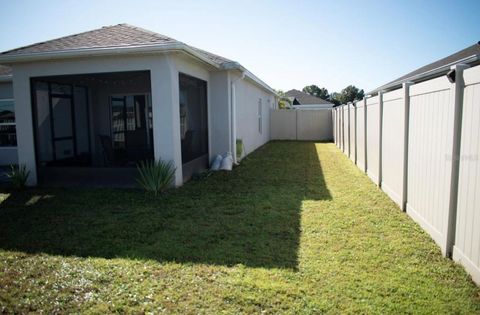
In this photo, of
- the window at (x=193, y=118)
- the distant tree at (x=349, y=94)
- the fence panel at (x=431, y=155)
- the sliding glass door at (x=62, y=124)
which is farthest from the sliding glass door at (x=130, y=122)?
the distant tree at (x=349, y=94)

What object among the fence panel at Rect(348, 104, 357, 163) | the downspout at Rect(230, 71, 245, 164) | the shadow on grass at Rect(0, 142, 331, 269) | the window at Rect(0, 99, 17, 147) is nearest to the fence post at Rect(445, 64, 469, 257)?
the shadow on grass at Rect(0, 142, 331, 269)

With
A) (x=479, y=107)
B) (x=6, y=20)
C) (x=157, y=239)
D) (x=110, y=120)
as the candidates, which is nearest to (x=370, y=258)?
(x=479, y=107)

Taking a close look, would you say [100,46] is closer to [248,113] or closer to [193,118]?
[193,118]

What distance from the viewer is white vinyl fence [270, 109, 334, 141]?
22.2m

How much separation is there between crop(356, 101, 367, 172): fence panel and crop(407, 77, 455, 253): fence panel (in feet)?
13.6

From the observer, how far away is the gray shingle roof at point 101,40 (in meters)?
7.50

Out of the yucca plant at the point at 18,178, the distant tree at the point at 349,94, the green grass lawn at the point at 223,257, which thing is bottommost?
the green grass lawn at the point at 223,257

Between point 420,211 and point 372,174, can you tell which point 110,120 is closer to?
point 372,174

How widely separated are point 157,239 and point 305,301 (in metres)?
2.40

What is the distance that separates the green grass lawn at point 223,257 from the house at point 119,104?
1.69 m

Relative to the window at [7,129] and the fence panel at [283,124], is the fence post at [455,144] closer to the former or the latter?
the window at [7,129]

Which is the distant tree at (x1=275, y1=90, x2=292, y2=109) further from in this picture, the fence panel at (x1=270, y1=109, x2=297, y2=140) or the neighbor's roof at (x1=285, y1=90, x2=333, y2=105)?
the fence panel at (x1=270, y1=109, x2=297, y2=140)

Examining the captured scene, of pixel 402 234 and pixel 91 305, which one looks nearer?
pixel 91 305

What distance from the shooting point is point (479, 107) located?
10.5 ft
